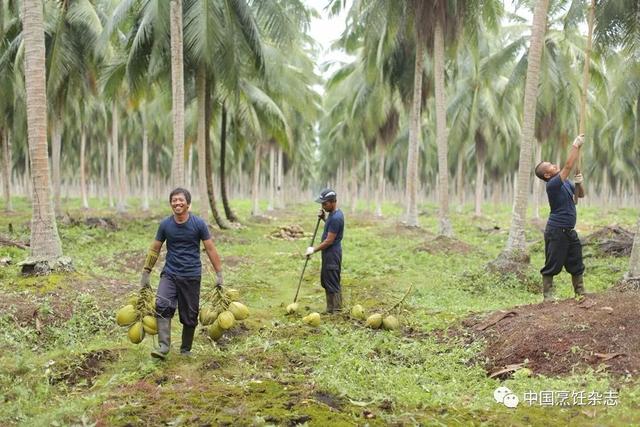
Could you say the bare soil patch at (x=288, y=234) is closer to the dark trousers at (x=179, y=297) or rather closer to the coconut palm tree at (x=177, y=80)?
the coconut palm tree at (x=177, y=80)

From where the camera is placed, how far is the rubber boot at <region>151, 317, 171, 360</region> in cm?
626

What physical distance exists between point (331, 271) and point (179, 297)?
9.41ft

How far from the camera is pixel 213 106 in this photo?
70.6ft

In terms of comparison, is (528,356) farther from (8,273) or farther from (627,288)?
(8,273)

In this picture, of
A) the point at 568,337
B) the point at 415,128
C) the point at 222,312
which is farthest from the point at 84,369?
the point at 415,128

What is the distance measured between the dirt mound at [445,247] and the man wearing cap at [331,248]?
6965 mm

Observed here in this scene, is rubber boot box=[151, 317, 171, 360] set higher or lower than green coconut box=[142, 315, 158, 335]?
lower

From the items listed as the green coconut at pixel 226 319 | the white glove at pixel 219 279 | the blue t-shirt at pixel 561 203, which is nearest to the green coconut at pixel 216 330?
the green coconut at pixel 226 319

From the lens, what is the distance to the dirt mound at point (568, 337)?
5.97 metres

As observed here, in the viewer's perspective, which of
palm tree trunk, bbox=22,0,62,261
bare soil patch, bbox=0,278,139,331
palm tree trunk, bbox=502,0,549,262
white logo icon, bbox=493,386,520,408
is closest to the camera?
white logo icon, bbox=493,386,520,408

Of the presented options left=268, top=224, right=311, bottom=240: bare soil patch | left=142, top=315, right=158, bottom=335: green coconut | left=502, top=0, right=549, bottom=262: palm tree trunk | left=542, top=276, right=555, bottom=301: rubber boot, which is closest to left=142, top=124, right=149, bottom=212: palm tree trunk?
left=268, top=224, right=311, bottom=240: bare soil patch

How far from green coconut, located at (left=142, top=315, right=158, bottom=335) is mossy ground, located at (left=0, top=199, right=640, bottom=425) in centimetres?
34

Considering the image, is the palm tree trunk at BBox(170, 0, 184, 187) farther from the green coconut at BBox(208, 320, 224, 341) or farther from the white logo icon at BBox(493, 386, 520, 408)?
the white logo icon at BBox(493, 386, 520, 408)

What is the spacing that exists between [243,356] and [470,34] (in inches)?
570
